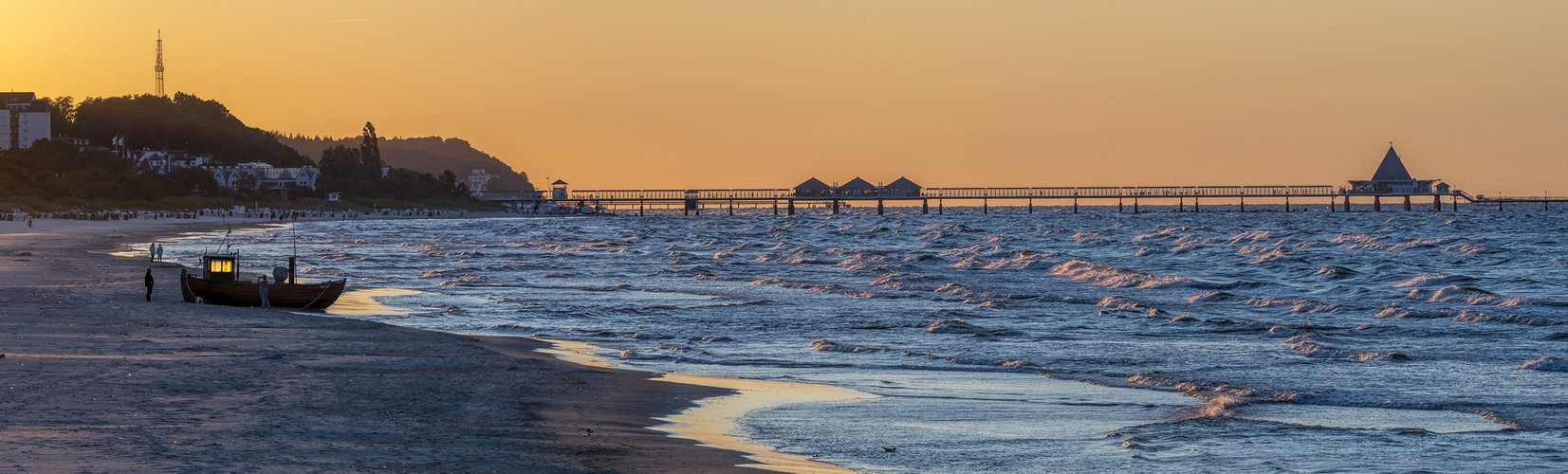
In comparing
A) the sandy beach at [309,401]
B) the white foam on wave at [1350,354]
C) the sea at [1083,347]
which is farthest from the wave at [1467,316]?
the sandy beach at [309,401]

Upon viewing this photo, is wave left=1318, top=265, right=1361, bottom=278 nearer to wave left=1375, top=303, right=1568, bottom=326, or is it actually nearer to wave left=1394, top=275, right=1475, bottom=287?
wave left=1394, top=275, right=1475, bottom=287

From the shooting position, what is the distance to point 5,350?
17.8 m

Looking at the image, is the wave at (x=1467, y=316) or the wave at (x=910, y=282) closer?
the wave at (x=1467, y=316)

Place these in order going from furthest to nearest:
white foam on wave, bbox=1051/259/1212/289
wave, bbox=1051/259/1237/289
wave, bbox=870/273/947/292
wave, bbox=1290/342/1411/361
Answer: white foam on wave, bbox=1051/259/1212/289 → wave, bbox=1051/259/1237/289 → wave, bbox=870/273/947/292 → wave, bbox=1290/342/1411/361

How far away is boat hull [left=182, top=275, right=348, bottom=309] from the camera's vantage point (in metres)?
28.5

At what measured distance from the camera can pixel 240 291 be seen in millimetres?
28547

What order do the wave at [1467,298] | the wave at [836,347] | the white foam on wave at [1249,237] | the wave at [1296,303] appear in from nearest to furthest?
the wave at [836,347], the wave at [1296,303], the wave at [1467,298], the white foam on wave at [1249,237]

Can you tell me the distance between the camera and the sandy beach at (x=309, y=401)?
35.7 ft

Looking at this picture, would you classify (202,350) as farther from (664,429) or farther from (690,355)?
(664,429)

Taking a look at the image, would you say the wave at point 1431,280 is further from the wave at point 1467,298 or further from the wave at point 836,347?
the wave at point 836,347

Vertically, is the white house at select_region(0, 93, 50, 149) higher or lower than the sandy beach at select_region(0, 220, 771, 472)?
higher

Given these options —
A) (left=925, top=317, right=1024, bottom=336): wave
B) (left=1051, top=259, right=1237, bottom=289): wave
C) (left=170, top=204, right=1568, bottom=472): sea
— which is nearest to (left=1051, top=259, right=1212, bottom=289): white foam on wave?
(left=1051, top=259, right=1237, bottom=289): wave

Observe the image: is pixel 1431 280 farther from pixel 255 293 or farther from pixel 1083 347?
pixel 255 293

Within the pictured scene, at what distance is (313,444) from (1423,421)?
1160cm
